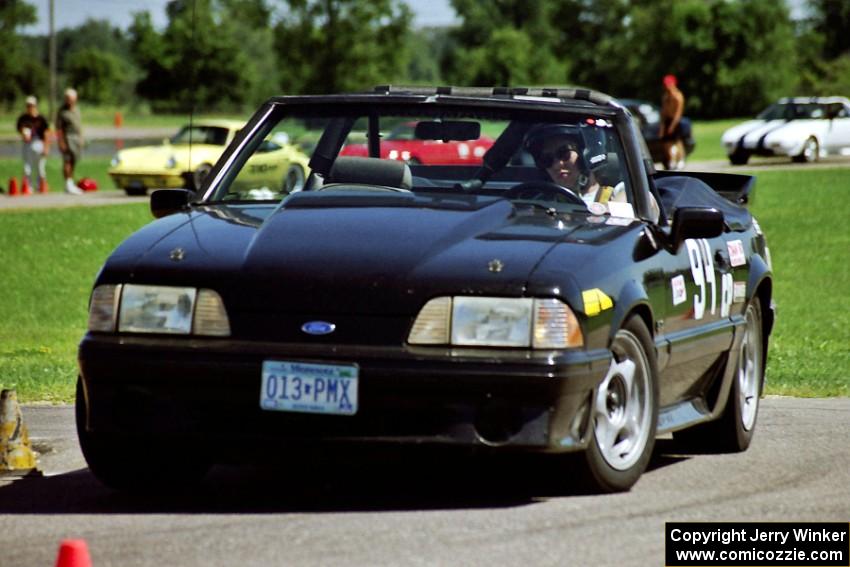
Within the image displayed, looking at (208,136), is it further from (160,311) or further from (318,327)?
(318,327)

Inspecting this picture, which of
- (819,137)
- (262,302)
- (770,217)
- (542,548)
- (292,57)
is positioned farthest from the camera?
(292,57)

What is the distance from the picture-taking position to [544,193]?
6.68m

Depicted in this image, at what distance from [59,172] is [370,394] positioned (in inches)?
1390

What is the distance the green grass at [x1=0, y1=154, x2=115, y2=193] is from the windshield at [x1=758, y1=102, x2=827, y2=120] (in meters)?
14.9

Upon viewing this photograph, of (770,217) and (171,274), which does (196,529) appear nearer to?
(171,274)

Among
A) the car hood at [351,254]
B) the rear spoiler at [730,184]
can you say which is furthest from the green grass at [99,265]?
the car hood at [351,254]

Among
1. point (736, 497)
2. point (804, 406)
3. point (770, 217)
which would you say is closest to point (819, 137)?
point (770, 217)

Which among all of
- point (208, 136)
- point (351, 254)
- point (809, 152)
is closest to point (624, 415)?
point (351, 254)

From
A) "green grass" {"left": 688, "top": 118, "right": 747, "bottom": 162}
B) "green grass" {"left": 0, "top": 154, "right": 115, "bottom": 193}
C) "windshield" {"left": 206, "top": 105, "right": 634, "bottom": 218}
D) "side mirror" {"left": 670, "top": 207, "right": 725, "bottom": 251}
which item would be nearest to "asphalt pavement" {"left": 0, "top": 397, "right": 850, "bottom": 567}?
"side mirror" {"left": 670, "top": 207, "right": 725, "bottom": 251}

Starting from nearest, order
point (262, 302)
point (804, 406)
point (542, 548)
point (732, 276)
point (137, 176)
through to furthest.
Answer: point (542, 548) < point (262, 302) < point (732, 276) < point (804, 406) < point (137, 176)

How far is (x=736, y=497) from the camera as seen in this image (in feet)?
20.0

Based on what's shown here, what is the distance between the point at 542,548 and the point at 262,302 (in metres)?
1.29

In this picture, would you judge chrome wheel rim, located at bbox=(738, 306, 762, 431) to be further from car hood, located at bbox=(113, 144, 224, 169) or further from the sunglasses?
car hood, located at bbox=(113, 144, 224, 169)

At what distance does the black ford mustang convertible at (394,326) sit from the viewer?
18.1ft
